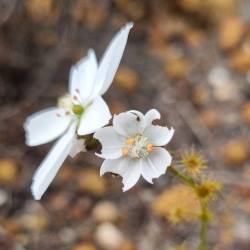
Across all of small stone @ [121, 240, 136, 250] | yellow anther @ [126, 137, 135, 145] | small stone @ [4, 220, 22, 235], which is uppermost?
yellow anther @ [126, 137, 135, 145]

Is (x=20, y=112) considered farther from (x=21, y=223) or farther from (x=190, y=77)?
(x=190, y=77)

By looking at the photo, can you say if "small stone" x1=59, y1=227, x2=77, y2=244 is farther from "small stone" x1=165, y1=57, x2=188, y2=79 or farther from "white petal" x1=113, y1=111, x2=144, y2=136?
"white petal" x1=113, y1=111, x2=144, y2=136

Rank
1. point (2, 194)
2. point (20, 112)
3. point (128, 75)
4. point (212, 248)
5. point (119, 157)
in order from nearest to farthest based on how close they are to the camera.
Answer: point (119, 157), point (212, 248), point (2, 194), point (20, 112), point (128, 75)

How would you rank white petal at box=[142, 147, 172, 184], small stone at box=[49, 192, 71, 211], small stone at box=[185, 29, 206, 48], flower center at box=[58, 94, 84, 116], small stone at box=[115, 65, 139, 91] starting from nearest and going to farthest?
white petal at box=[142, 147, 172, 184], flower center at box=[58, 94, 84, 116], small stone at box=[49, 192, 71, 211], small stone at box=[115, 65, 139, 91], small stone at box=[185, 29, 206, 48]

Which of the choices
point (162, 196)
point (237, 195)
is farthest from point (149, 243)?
point (237, 195)

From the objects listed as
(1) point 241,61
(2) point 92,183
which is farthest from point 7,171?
(1) point 241,61

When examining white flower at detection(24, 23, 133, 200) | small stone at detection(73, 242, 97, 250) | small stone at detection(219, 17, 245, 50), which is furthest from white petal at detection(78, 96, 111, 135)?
small stone at detection(219, 17, 245, 50)
